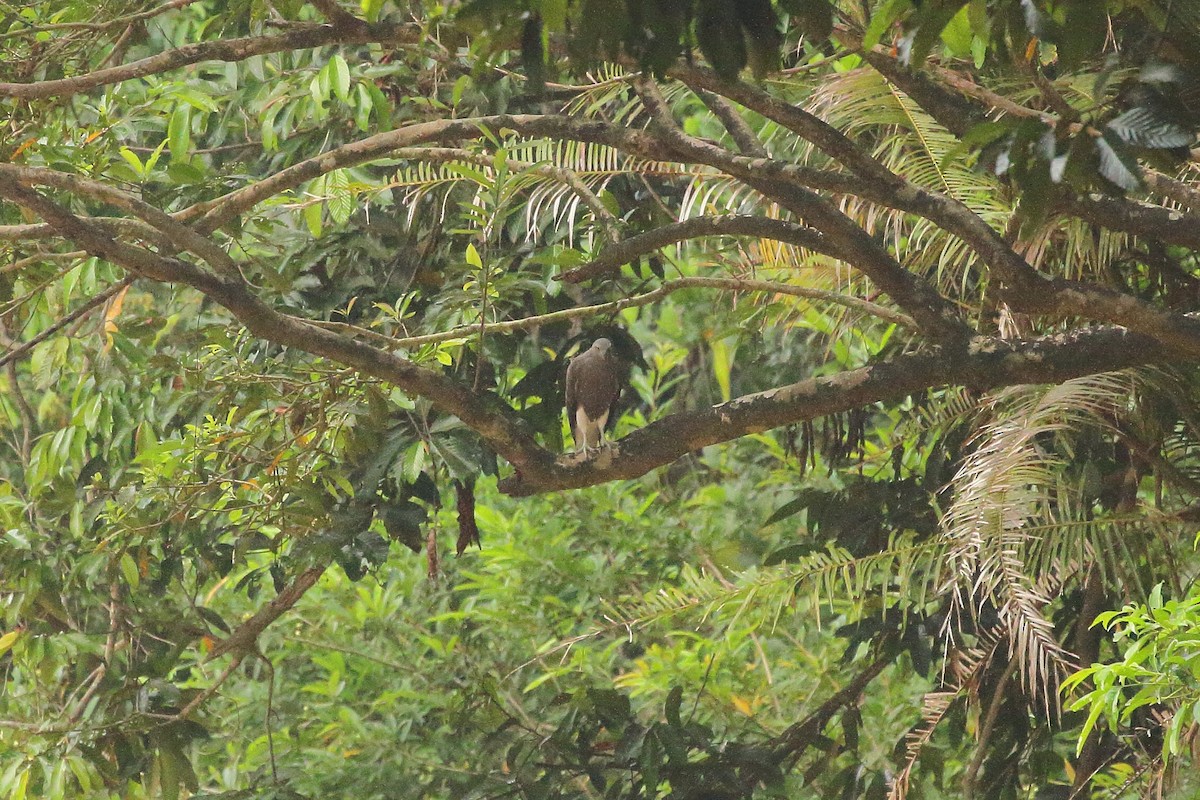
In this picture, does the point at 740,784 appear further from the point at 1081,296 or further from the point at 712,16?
the point at 712,16

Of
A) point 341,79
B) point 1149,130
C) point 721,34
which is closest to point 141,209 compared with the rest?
point 341,79

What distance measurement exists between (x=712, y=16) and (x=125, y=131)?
2.57 m

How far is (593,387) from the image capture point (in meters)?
4.70

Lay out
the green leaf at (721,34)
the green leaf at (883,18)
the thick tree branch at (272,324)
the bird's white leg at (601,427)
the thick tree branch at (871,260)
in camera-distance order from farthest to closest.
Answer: the bird's white leg at (601,427), the thick tree branch at (871,260), the thick tree branch at (272,324), the green leaf at (883,18), the green leaf at (721,34)

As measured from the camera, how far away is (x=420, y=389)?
9.20ft

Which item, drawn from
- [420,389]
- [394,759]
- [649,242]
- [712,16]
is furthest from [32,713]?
[712,16]

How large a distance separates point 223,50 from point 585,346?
1638mm

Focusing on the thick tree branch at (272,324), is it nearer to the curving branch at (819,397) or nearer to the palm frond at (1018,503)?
the curving branch at (819,397)

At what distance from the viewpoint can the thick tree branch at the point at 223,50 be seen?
121 inches

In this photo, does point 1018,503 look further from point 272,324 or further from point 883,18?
point 272,324

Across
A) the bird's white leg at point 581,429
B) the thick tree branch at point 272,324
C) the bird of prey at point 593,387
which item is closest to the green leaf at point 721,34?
the thick tree branch at point 272,324

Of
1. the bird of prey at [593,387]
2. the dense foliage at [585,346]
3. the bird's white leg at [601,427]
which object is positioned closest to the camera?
the dense foliage at [585,346]

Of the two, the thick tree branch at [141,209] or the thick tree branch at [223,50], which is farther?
the thick tree branch at [223,50]

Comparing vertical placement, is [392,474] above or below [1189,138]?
below
